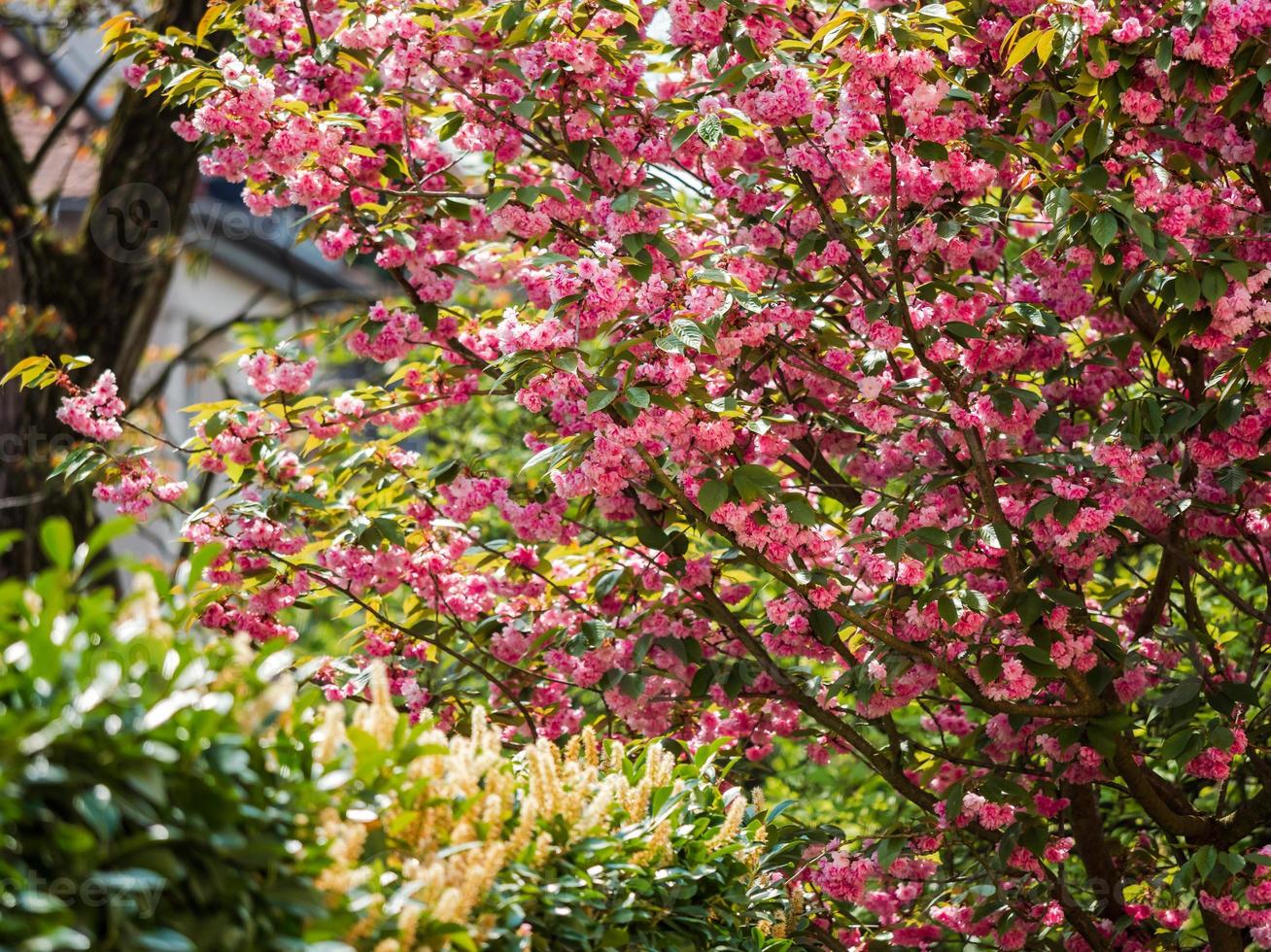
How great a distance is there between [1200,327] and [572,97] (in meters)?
1.76

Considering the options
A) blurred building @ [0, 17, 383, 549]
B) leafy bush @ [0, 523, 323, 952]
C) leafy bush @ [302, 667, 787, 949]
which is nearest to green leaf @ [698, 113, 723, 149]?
leafy bush @ [302, 667, 787, 949]

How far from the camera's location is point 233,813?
181 cm

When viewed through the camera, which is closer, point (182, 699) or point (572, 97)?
point (182, 699)

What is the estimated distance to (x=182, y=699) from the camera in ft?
5.96

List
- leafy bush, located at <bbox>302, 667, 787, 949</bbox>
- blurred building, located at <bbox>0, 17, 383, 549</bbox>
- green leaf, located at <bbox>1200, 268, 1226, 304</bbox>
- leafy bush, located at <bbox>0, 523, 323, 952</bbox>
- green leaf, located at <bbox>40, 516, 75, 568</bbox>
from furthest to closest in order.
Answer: blurred building, located at <bbox>0, 17, 383, 549</bbox> < green leaf, located at <bbox>1200, 268, 1226, 304</bbox> < leafy bush, located at <bbox>302, 667, 787, 949</bbox> < green leaf, located at <bbox>40, 516, 75, 568</bbox> < leafy bush, located at <bbox>0, 523, 323, 952</bbox>

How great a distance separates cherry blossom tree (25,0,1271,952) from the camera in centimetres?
344

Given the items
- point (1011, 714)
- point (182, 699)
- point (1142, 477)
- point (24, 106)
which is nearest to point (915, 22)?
point (1142, 477)

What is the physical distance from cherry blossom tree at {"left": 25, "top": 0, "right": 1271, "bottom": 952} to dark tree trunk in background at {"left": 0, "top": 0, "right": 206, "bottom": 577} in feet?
10.7

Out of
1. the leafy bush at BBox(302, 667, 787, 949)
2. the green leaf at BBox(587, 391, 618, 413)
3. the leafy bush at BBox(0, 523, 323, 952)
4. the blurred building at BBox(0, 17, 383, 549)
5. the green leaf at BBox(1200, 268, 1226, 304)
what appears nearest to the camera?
the leafy bush at BBox(0, 523, 323, 952)

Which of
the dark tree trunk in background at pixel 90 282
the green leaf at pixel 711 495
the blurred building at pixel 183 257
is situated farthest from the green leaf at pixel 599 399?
the blurred building at pixel 183 257

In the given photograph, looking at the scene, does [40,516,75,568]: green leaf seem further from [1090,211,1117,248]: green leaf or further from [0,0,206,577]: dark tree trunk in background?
[0,0,206,577]: dark tree trunk in background

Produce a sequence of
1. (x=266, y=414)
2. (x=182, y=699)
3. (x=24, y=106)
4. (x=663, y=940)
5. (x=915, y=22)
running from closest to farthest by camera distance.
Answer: (x=182, y=699) → (x=663, y=940) → (x=915, y=22) → (x=266, y=414) → (x=24, y=106)

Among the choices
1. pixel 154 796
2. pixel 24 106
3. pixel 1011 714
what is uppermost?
pixel 24 106

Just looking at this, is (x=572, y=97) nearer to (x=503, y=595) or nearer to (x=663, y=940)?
(x=503, y=595)
